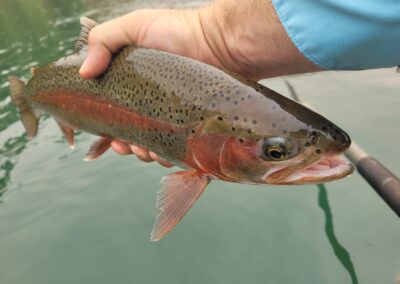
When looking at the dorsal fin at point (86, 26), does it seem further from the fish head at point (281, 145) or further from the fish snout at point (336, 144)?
the fish snout at point (336, 144)

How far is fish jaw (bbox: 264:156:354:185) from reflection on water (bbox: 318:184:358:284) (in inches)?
119

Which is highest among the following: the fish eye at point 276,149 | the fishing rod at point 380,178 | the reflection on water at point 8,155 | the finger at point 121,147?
the fish eye at point 276,149

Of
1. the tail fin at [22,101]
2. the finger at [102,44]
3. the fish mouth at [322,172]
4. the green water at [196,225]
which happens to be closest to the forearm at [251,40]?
the finger at [102,44]

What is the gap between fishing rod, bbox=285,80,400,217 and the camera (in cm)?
405

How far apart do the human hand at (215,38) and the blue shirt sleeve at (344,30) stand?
0.18 metres

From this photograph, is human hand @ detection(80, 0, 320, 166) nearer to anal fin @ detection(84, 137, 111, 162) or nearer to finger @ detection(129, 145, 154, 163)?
finger @ detection(129, 145, 154, 163)

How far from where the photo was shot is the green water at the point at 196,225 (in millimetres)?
4965

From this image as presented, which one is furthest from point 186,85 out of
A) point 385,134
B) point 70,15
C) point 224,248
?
point 70,15

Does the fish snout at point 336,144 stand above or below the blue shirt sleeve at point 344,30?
below

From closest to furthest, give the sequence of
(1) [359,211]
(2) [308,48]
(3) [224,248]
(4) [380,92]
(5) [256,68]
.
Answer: (2) [308,48], (5) [256,68], (3) [224,248], (1) [359,211], (4) [380,92]

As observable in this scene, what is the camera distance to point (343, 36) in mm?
2217

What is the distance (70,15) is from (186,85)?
22317 millimetres

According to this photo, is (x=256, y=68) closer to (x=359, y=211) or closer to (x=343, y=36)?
(x=343, y=36)

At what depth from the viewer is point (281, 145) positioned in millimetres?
2148
